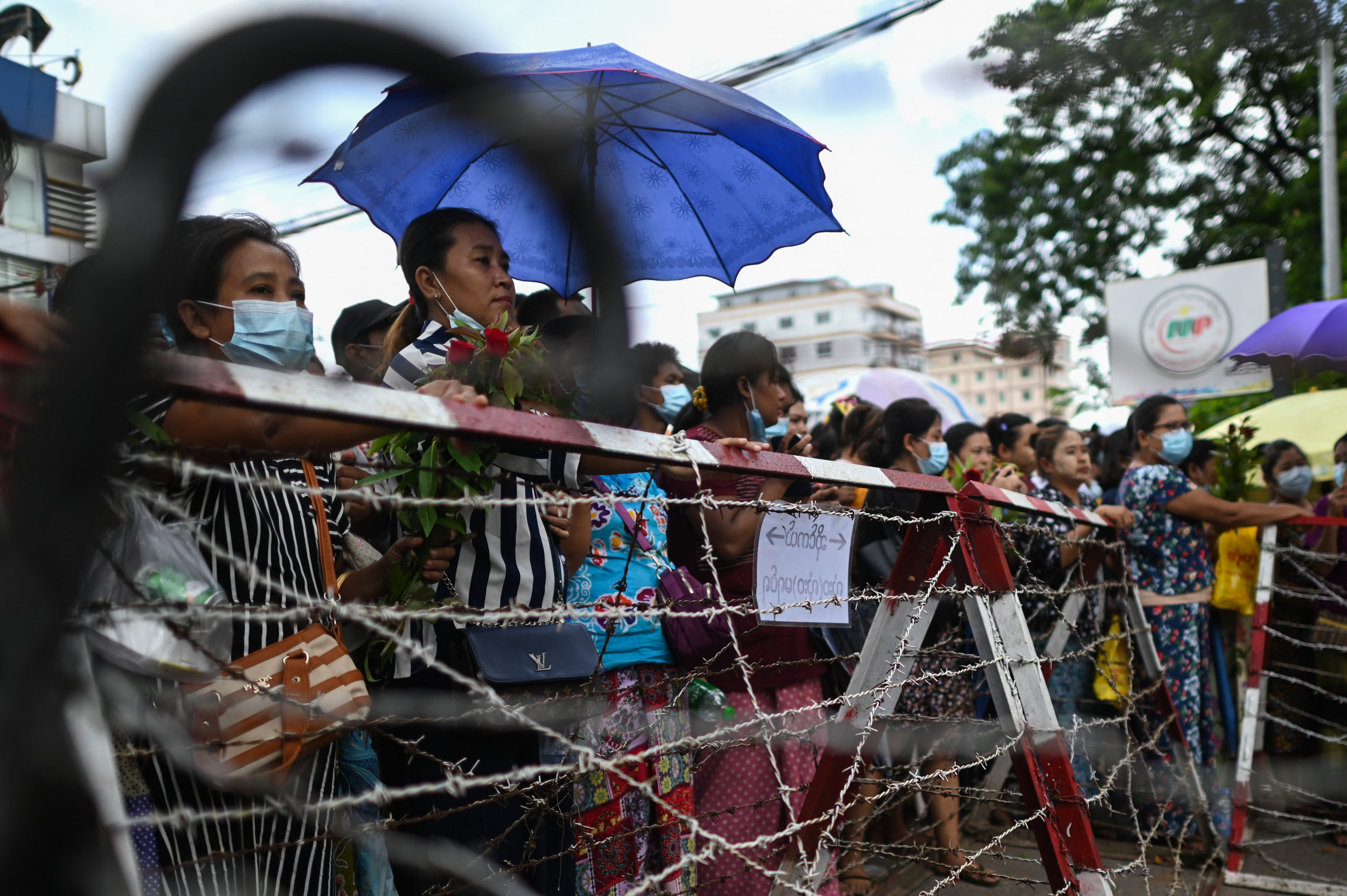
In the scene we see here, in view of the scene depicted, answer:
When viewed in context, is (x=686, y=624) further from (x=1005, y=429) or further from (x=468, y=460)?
(x=1005, y=429)

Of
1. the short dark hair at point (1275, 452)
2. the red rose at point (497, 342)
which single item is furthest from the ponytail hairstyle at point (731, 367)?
the short dark hair at point (1275, 452)

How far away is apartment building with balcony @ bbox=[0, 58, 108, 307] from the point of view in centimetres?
95

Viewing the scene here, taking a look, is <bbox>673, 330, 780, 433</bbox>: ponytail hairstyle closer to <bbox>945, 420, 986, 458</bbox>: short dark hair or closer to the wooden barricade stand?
<bbox>945, 420, 986, 458</bbox>: short dark hair

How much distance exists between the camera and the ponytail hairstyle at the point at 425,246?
245 cm

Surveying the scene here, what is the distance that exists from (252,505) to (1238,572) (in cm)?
550

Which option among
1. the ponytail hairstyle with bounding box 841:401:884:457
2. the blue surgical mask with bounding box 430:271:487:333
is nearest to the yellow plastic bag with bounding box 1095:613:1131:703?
the ponytail hairstyle with bounding box 841:401:884:457

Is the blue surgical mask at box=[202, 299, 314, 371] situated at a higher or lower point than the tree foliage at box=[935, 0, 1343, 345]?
lower

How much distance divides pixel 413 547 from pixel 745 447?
73cm

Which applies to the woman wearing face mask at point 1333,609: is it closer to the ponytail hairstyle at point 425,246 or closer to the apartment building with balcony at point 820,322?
the ponytail hairstyle at point 425,246

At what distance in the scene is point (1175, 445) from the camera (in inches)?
203

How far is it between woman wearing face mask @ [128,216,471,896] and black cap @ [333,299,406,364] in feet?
5.13

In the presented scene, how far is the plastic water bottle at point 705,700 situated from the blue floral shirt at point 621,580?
0.53 ft

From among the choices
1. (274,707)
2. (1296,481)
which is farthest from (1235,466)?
(274,707)

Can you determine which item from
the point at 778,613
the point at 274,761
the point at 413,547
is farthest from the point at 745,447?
the point at 274,761
